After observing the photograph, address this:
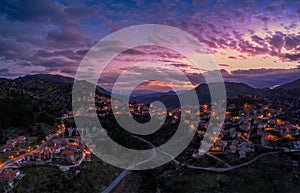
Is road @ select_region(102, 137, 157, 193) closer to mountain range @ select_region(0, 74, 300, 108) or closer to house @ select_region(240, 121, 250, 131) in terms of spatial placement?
house @ select_region(240, 121, 250, 131)

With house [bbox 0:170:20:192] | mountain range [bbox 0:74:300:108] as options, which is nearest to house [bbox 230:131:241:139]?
house [bbox 0:170:20:192]

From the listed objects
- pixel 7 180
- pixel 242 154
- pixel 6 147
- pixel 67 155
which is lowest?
pixel 67 155

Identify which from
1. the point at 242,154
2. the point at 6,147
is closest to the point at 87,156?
the point at 6,147

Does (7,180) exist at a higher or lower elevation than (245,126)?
lower

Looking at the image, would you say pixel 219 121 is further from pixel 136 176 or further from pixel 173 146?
pixel 136 176

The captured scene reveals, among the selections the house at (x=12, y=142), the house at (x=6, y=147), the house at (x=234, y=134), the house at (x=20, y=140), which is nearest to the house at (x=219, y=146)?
the house at (x=234, y=134)

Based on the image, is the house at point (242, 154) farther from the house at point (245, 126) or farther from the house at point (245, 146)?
the house at point (245, 126)

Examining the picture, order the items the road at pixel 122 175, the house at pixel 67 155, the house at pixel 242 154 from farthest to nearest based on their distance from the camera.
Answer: the house at pixel 67 155, the house at pixel 242 154, the road at pixel 122 175

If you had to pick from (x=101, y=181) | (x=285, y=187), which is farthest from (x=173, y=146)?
(x=285, y=187)

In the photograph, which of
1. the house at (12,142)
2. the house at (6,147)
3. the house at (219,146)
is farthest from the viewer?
the house at (219,146)

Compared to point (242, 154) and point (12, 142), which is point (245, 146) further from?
point (12, 142)

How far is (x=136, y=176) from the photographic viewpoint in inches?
1417

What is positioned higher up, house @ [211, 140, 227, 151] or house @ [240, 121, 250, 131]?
house @ [240, 121, 250, 131]

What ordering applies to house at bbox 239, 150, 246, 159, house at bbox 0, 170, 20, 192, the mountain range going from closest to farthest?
house at bbox 0, 170, 20, 192
house at bbox 239, 150, 246, 159
the mountain range
